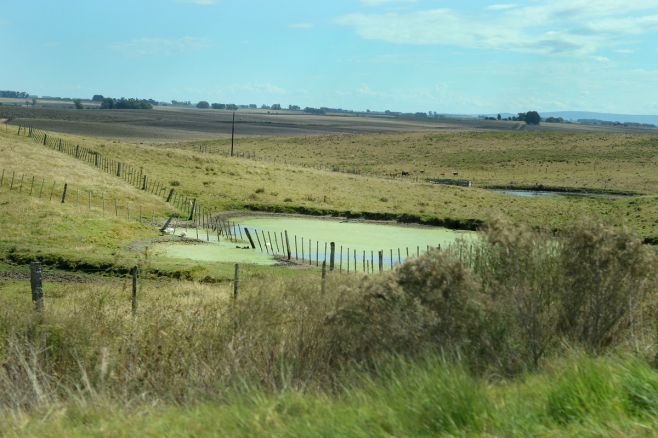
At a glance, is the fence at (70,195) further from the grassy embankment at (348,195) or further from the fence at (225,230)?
the grassy embankment at (348,195)

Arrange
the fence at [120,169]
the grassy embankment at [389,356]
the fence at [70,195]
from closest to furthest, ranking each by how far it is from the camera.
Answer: the grassy embankment at [389,356] < the fence at [70,195] < the fence at [120,169]

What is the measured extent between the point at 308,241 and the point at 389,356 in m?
33.5

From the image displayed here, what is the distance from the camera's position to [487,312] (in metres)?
10.6

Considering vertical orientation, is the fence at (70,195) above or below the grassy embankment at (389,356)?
below

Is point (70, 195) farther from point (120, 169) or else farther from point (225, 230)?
point (120, 169)

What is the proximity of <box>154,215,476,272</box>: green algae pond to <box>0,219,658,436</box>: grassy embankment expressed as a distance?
61.5 feet

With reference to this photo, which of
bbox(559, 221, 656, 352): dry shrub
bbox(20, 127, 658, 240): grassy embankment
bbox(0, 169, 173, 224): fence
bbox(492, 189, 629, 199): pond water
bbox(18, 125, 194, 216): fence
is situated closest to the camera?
bbox(559, 221, 656, 352): dry shrub

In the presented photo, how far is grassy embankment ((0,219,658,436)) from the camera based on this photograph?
22.8 ft

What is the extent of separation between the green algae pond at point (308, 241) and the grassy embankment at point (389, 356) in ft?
61.5

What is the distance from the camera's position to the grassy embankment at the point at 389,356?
274 inches

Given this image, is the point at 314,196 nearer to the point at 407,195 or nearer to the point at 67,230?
the point at 407,195

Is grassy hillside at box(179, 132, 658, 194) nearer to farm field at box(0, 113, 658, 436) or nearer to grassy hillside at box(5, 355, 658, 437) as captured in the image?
farm field at box(0, 113, 658, 436)

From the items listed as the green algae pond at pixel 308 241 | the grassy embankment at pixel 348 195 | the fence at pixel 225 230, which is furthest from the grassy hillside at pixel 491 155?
the green algae pond at pixel 308 241

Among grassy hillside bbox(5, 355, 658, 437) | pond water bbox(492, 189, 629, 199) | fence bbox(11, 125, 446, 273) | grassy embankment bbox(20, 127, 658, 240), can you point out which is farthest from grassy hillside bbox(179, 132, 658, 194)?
grassy hillside bbox(5, 355, 658, 437)
